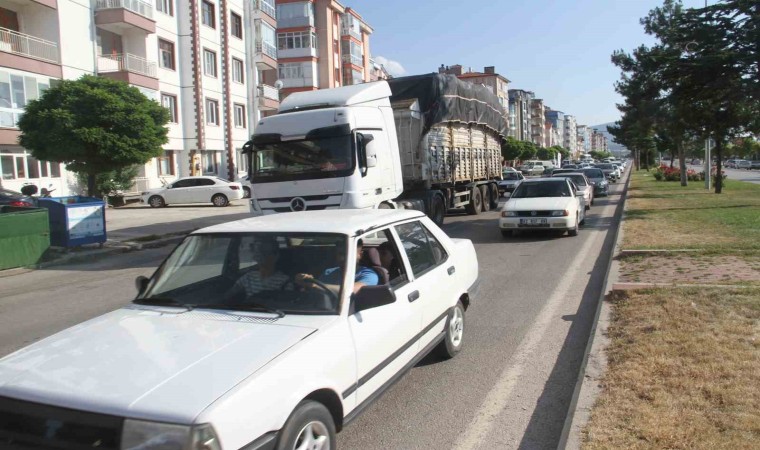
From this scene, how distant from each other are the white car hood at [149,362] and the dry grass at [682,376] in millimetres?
2078

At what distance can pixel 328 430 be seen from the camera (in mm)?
3189

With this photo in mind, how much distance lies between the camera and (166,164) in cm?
3478

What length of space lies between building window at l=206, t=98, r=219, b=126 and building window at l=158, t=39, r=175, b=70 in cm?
319

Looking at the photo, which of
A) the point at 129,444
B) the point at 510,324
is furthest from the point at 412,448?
the point at 510,324

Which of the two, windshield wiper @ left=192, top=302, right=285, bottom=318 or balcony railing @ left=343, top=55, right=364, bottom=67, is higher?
balcony railing @ left=343, top=55, right=364, bottom=67

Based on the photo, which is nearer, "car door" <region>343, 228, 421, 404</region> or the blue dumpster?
"car door" <region>343, 228, 421, 404</region>

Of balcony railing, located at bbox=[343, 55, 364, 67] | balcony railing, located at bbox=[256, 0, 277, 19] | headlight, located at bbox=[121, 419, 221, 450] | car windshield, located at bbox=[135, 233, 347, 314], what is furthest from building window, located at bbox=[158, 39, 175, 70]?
headlight, located at bbox=[121, 419, 221, 450]

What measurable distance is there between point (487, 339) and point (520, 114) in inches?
5760

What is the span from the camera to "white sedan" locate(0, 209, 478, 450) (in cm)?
261

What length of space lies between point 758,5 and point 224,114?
98.1 feet

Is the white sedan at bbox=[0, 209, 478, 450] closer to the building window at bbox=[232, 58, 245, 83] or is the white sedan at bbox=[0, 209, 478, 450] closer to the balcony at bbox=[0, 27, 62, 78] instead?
the balcony at bbox=[0, 27, 62, 78]

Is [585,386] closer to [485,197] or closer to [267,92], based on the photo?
[485,197]

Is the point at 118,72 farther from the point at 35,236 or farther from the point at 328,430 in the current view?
the point at 328,430

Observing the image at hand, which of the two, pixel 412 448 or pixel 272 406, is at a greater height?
pixel 272 406
